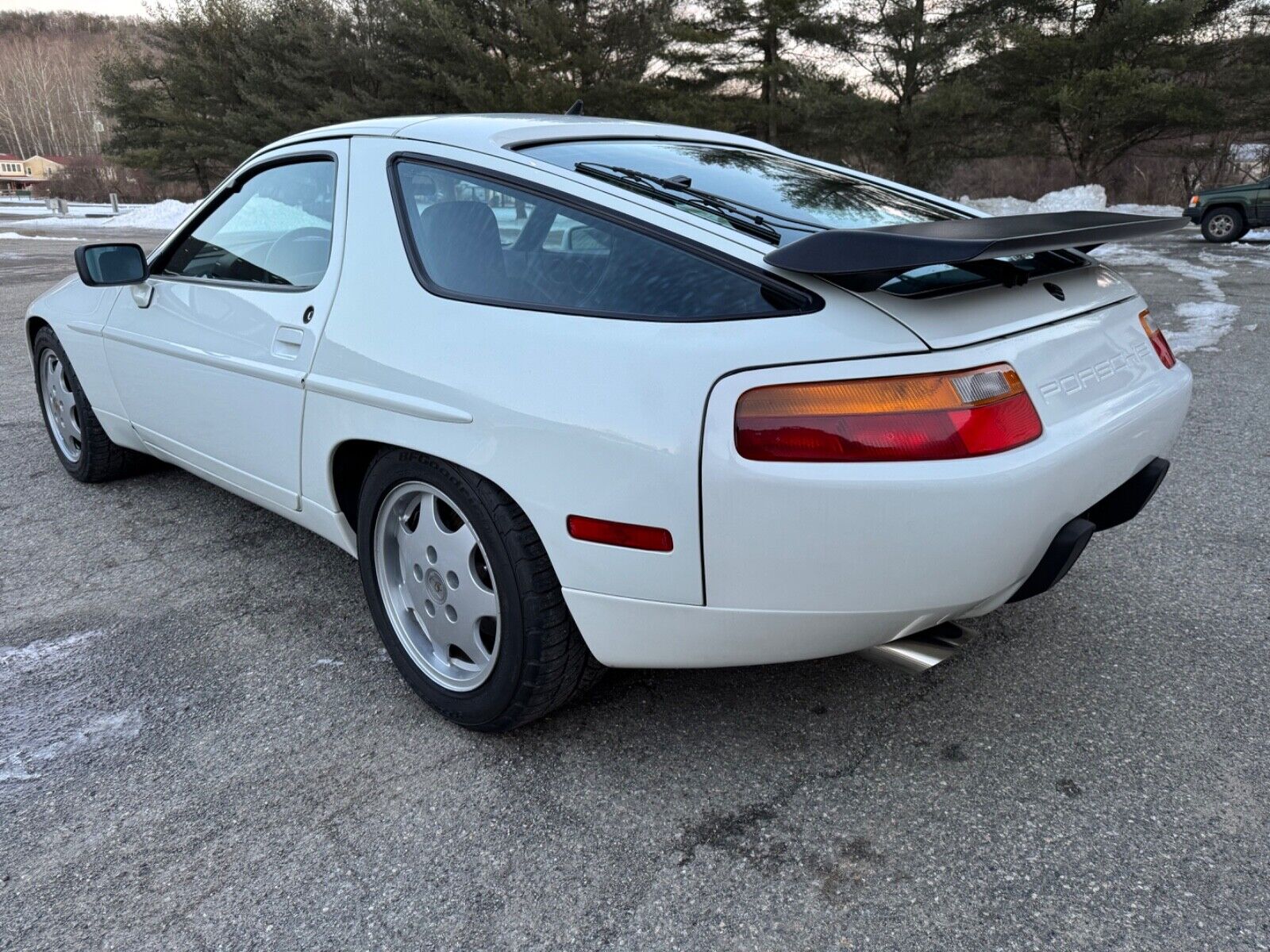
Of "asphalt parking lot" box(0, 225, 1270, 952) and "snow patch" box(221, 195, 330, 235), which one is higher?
"snow patch" box(221, 195, 330, 235)

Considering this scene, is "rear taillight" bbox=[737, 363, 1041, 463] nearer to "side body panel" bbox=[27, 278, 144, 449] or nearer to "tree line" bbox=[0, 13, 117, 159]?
"side body panel" bbox=[27, 278, 144, 449]

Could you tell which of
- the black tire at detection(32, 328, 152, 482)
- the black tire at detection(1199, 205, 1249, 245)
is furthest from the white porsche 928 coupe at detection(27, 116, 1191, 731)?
the black tire at detection(1199, 205, 1249, 245)

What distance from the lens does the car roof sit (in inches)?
93.5

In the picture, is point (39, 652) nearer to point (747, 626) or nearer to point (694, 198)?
point (747, 626)

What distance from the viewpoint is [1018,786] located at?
201cm

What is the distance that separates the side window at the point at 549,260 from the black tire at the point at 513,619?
1.42 feet

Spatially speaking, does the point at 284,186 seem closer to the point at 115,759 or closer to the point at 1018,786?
the point at 115,759

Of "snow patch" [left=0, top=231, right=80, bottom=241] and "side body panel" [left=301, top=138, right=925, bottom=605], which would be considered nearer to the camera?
"side body panel" [left=301, top=138, right=925, bottom=605]

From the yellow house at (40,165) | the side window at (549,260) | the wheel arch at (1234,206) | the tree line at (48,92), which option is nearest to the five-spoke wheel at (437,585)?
the side window at (549,260)

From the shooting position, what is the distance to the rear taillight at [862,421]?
166 centimetres

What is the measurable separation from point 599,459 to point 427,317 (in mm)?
Answer: 651

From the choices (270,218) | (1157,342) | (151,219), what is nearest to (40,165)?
(151,219)

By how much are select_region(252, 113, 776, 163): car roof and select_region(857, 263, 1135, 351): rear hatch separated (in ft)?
3.73

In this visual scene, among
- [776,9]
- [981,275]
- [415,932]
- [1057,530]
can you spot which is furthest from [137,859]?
[776,9]
